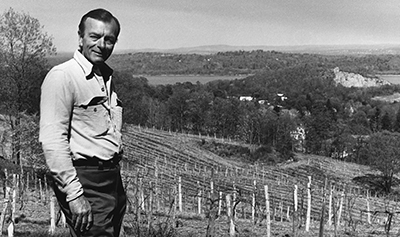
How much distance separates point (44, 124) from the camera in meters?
2.37

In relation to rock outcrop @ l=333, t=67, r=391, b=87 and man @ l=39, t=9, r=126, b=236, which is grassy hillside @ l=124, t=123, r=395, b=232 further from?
rock outcrop @ l=333, t=67, r=391, b=87

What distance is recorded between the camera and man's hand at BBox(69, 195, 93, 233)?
236 cm

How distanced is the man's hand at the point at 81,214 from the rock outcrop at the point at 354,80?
18830 cm

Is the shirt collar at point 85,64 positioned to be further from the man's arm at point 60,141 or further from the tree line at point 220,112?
the tree line at point 220,112

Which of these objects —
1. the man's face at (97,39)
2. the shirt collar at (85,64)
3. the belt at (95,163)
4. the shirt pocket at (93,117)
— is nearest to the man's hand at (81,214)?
the belt at (95,163)

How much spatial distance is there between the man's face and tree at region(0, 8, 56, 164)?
65.4ft

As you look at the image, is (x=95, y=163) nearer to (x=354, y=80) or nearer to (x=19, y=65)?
(x=19, y=65)

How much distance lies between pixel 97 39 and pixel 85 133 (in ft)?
1.70

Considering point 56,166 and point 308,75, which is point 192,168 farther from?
point 308,75

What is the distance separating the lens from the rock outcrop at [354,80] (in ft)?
605

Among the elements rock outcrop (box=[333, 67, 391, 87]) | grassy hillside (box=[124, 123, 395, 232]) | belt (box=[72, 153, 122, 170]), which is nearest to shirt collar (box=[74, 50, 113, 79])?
belt (box=[72, 153, 122, 170])

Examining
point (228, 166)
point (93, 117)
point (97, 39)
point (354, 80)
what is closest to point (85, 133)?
point (93, 117)

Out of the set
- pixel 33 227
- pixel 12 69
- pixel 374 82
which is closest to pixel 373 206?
pixel 12 69

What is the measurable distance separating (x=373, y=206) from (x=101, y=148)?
36.9 m
